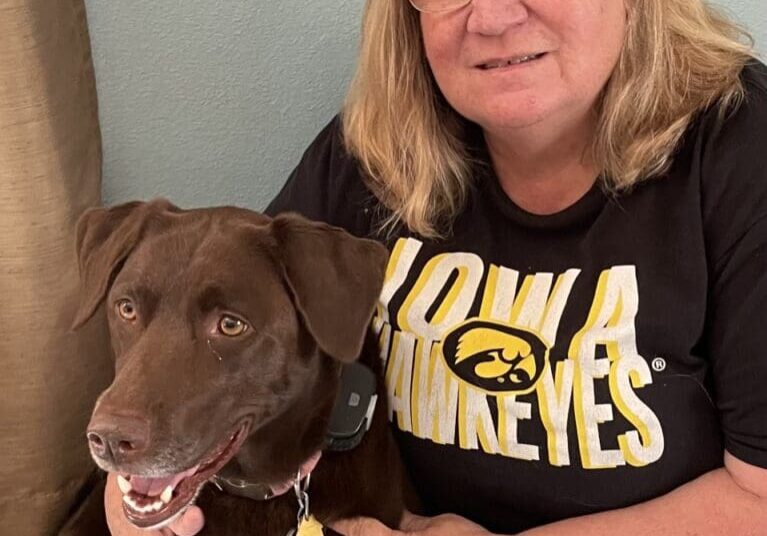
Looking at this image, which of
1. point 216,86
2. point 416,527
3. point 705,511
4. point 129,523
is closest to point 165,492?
point 129,523

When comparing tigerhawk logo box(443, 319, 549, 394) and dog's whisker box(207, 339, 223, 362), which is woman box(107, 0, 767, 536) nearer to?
tigerhawk logo box(443, 319, 549, 394)

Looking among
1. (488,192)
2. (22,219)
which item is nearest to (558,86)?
(488,192)

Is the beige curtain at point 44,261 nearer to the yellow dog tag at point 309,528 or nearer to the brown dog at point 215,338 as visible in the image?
the brown dog at point 215,338

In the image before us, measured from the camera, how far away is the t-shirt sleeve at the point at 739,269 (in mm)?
1192

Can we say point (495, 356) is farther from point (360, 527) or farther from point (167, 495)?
point (167, 495)

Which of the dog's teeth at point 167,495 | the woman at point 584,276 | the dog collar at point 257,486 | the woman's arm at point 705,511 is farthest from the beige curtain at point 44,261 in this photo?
→ the woman's arm at point 705,511

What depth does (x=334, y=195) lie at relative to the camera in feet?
5.03

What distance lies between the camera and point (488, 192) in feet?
4.72

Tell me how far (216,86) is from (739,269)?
3.19 ft

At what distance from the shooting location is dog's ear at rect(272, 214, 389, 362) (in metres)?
1.12

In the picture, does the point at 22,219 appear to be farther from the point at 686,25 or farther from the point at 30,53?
the point at 686,25

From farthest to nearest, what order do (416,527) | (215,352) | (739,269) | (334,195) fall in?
(334,195)
(416,527)
(739,269)
(215,352)

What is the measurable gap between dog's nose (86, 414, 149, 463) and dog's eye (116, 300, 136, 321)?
0.58 feet

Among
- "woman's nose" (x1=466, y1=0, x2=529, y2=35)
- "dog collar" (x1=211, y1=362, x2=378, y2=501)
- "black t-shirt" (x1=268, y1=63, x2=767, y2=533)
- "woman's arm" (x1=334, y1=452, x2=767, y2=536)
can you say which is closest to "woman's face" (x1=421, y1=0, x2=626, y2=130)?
"woman's nose" (x1=466, y1=0, x2=529, y2=35)
